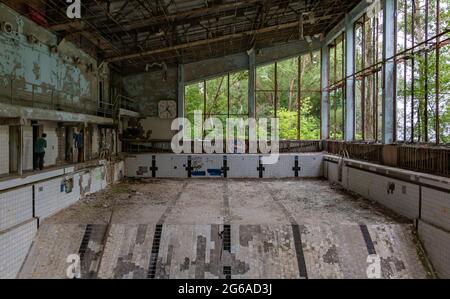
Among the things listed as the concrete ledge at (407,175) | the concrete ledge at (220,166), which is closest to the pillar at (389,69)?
the concrete ledge at (407,175)

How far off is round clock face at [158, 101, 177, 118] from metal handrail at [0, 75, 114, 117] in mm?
3984

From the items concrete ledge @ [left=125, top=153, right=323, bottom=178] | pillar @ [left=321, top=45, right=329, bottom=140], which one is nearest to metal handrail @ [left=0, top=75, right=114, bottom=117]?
concrete ledge @ [left=125, top=153, right=323, bottom=178]

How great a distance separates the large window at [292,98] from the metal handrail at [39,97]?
785cm

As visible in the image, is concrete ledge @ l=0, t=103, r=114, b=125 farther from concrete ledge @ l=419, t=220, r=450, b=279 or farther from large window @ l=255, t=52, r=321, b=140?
large window @ l=255, t=52, r=321, b=140

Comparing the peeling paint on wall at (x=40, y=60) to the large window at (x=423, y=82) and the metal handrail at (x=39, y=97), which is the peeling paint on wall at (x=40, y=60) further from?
the large window at (x=423, y=82)

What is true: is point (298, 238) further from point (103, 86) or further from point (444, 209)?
point (103, 86)

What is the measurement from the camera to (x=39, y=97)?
30.3ft

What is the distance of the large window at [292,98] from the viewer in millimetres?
17094

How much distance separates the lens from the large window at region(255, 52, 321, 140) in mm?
17094

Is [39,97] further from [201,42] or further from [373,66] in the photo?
[373,66]

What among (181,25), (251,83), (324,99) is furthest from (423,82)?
(251,83)

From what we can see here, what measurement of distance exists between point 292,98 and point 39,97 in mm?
15876
